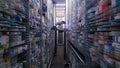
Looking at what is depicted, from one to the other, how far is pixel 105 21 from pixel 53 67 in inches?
215

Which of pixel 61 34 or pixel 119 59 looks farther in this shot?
pixel 61 34

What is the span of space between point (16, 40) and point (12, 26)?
194 mm

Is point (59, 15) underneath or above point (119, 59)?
above

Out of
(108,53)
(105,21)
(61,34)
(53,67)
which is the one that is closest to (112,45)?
(108,53)

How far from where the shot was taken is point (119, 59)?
0.88m

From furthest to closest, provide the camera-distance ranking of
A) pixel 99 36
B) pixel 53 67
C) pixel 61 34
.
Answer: pixel 61 34 → pixel 53 67 → pixel 99 36

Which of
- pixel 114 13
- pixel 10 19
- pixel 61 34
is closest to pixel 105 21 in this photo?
pixel 114 13

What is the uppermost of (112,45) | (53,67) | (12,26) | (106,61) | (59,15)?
(59,15)

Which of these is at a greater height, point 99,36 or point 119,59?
point 99,36

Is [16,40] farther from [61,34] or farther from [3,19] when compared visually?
[61,34]

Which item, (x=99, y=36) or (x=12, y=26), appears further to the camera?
(x=99, y=36)

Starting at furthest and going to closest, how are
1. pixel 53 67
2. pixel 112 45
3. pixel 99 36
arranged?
1. pixel 53 67
2. pixel 99 36
3. pixel 112 45

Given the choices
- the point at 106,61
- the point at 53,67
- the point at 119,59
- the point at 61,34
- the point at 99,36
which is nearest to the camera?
the point at 119,59

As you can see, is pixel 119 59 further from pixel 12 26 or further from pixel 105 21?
pixel 12 26
